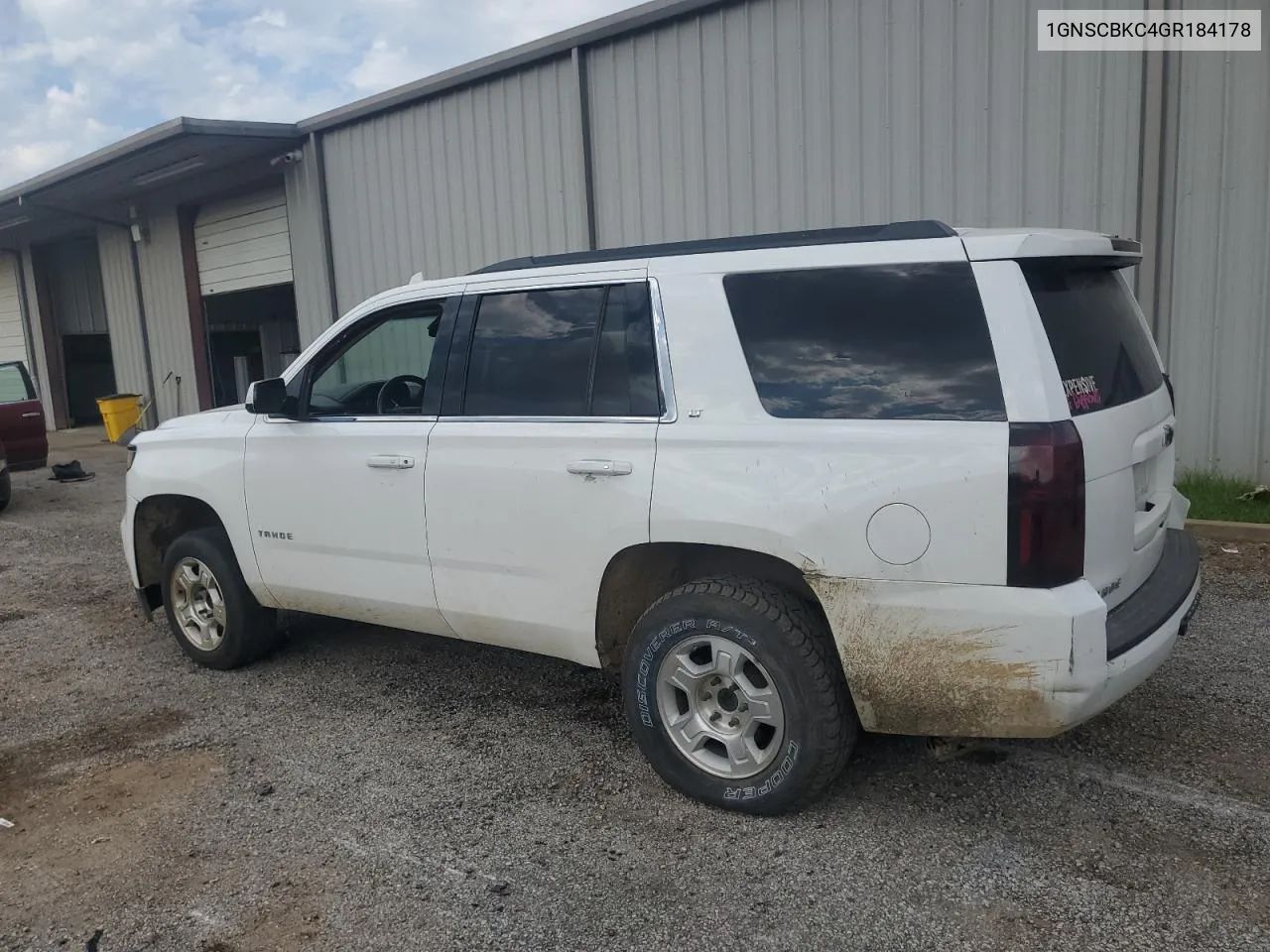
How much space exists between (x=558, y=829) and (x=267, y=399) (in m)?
2.43

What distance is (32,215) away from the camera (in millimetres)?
18453

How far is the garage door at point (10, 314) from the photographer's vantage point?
22.1 meters

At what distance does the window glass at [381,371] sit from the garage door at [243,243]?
10.7 m

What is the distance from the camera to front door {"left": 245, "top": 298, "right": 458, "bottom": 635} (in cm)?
427

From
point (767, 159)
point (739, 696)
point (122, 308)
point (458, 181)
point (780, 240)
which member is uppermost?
point (458, 181)

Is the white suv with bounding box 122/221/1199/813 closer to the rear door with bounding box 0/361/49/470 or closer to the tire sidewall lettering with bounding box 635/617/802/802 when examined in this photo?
the tire sidewall lettering with bounding box 635/617/802/802

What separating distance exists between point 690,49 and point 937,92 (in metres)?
2.54

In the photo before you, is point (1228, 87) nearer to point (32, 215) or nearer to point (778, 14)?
point (778, 14)

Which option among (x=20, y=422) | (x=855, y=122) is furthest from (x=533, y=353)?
(x=20, y=422)

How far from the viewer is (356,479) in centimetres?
440

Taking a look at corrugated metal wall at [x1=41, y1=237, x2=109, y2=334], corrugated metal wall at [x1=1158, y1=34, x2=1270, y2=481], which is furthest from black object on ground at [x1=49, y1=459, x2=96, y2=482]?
corrugated metal wall at [x1=1158, y1=34, x2=1270, y2=481]

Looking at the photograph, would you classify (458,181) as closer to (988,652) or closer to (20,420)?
(20,420)

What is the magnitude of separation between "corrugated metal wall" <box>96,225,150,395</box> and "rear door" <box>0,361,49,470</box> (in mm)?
6161

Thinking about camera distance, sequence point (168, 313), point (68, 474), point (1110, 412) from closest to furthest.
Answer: point (1110, 412), point (68, 474), point (168, 313)
